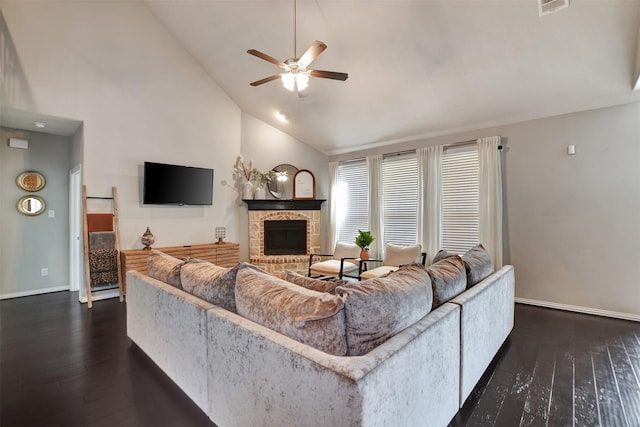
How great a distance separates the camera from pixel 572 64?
3160mm

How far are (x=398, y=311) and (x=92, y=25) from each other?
554cm

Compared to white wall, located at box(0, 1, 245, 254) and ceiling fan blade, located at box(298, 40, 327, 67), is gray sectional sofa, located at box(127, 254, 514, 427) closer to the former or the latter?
ceiling fan blade, located at box(298, 40, 327, 67)

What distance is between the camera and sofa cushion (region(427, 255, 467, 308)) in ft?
6.01

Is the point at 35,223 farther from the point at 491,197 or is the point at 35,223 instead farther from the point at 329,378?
the point at 491,197

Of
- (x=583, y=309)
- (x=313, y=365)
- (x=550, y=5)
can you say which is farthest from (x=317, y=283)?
(x=583, y=309)

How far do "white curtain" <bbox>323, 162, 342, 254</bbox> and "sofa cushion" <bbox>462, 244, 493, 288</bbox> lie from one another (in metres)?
3.51

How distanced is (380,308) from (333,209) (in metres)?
4.88

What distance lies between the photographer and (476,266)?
239 cm

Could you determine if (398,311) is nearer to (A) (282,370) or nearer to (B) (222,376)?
(A) (282,370)

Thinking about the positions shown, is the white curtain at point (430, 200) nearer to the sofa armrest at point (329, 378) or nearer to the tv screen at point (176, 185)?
the sofa armrest at point (329, 378)

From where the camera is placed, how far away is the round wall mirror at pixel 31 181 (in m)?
4.38

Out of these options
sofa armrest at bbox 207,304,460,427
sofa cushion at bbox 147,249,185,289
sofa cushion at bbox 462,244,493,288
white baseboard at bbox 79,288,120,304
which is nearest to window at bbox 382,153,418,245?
sofa cushion at bbox 462,244,493,288

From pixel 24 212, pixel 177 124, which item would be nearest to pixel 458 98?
pixel 177 124

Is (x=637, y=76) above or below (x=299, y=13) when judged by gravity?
below
